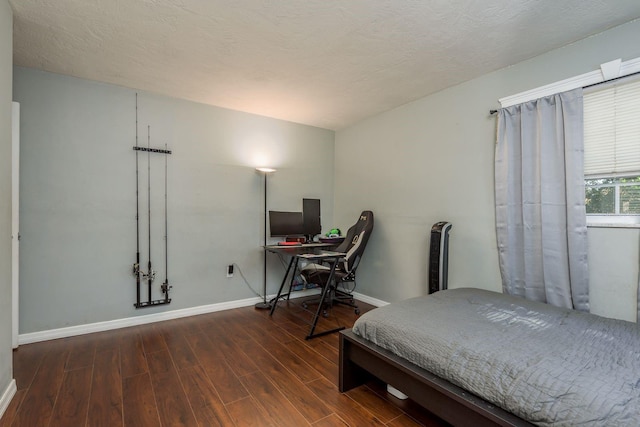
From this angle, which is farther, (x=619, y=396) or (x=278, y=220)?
(x=278, y=220)

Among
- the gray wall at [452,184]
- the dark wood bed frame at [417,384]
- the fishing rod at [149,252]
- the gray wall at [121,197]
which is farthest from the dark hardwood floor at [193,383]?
the gray wall at [452,184]

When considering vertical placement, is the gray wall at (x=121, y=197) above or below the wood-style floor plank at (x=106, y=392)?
above

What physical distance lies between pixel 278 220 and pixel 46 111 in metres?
2.53

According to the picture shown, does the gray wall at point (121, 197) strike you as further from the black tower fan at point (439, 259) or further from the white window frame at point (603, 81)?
the white window frame at point (603, 81)

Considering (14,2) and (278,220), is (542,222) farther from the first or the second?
(14,2)

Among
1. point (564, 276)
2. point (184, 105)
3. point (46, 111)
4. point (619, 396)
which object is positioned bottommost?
point (619, 396)

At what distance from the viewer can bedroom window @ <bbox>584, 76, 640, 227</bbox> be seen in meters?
2.00

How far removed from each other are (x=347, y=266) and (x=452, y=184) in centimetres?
148

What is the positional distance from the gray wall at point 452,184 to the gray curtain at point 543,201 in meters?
0.12

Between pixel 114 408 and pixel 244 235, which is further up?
pixel 244 235

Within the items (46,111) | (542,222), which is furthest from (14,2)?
(542,222)

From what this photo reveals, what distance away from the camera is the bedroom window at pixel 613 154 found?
6.55 feet

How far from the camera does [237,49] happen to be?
2336 millimetres

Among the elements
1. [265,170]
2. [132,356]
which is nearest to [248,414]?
[132,356]
